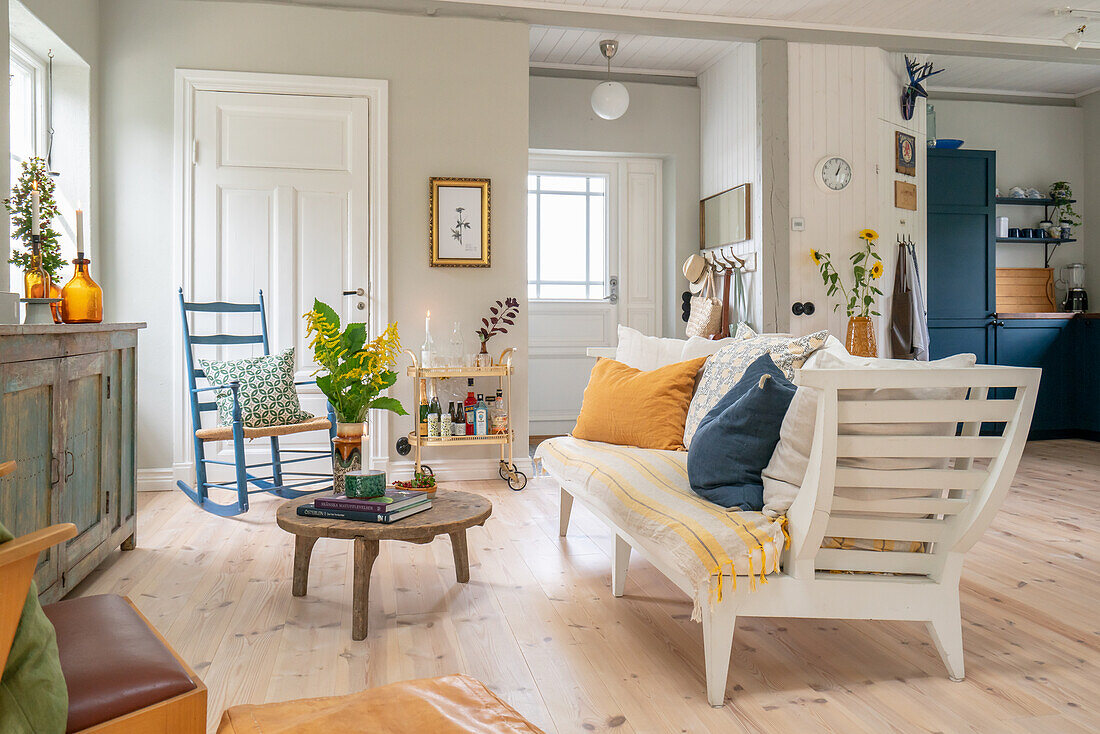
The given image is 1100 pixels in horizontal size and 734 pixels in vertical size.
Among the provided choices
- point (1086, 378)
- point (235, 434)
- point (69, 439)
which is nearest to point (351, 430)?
point (69, 439)

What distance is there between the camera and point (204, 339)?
13.0ft

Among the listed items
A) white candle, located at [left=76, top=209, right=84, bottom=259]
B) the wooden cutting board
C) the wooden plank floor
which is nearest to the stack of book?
the wooden plank floor

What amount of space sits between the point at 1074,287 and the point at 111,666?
7.37 meters

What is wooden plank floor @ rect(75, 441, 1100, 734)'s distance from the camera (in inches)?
71.4

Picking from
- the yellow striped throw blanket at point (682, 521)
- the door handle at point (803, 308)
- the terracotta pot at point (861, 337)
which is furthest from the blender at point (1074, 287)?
the yellow striped throw blanket at point (682, 521)

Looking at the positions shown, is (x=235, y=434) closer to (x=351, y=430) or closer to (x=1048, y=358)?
(x=351, y=430)

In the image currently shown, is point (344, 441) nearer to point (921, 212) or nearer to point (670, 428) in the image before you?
point (670, 428)

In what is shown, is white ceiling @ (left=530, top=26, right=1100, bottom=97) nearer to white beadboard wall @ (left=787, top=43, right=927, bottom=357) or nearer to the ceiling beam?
the ceiling beam

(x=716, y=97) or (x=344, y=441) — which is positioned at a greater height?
(x=716, y=97)

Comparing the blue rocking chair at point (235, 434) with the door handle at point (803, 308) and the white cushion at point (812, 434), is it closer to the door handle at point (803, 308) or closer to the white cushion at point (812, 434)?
the white cushion at point (812, 434)

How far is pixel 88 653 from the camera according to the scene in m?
1.17

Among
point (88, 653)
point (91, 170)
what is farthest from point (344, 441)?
point (91, 170)

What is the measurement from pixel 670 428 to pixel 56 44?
129 inches

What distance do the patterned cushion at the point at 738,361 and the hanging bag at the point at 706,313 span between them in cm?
237
